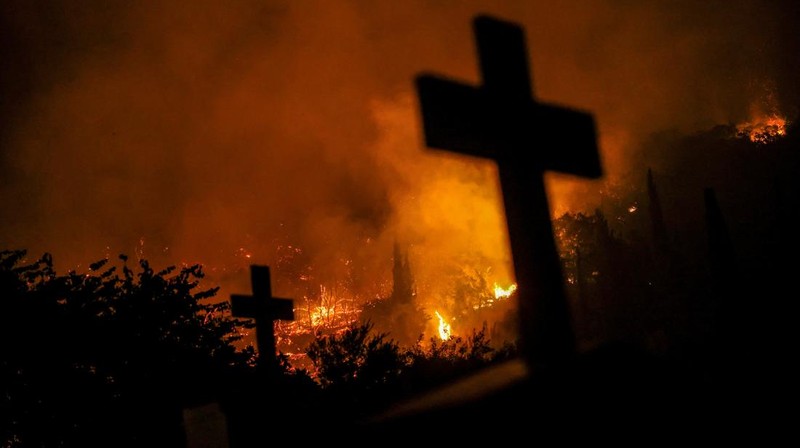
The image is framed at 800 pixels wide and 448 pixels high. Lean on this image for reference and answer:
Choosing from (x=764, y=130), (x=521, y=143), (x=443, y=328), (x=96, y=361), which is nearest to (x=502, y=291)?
(x=443, y=328)

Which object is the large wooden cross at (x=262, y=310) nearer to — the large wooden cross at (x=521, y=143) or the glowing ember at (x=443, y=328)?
the large wooden cross at (x=521, y=143)

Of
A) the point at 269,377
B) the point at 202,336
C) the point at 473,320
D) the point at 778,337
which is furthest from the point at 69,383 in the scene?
the point at 473,320

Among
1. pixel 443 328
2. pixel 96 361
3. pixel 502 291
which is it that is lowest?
pixel 96 361

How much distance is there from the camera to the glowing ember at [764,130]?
112 m

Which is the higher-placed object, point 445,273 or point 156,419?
point 445,273

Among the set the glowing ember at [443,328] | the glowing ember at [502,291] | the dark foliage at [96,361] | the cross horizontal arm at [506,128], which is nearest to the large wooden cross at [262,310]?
the dark foliage at [96,361]

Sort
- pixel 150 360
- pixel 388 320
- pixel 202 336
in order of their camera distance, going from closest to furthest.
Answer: pixel 150 360
pixel 202 336
pixel 388 320

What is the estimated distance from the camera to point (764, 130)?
11706cm

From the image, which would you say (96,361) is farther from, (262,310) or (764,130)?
(764,130)

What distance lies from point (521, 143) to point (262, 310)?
8.33 metres

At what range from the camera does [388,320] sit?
517ft

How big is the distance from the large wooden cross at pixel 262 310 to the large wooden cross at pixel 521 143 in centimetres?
801

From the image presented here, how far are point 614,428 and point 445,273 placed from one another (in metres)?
140

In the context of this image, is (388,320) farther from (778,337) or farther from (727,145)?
(778,337)
